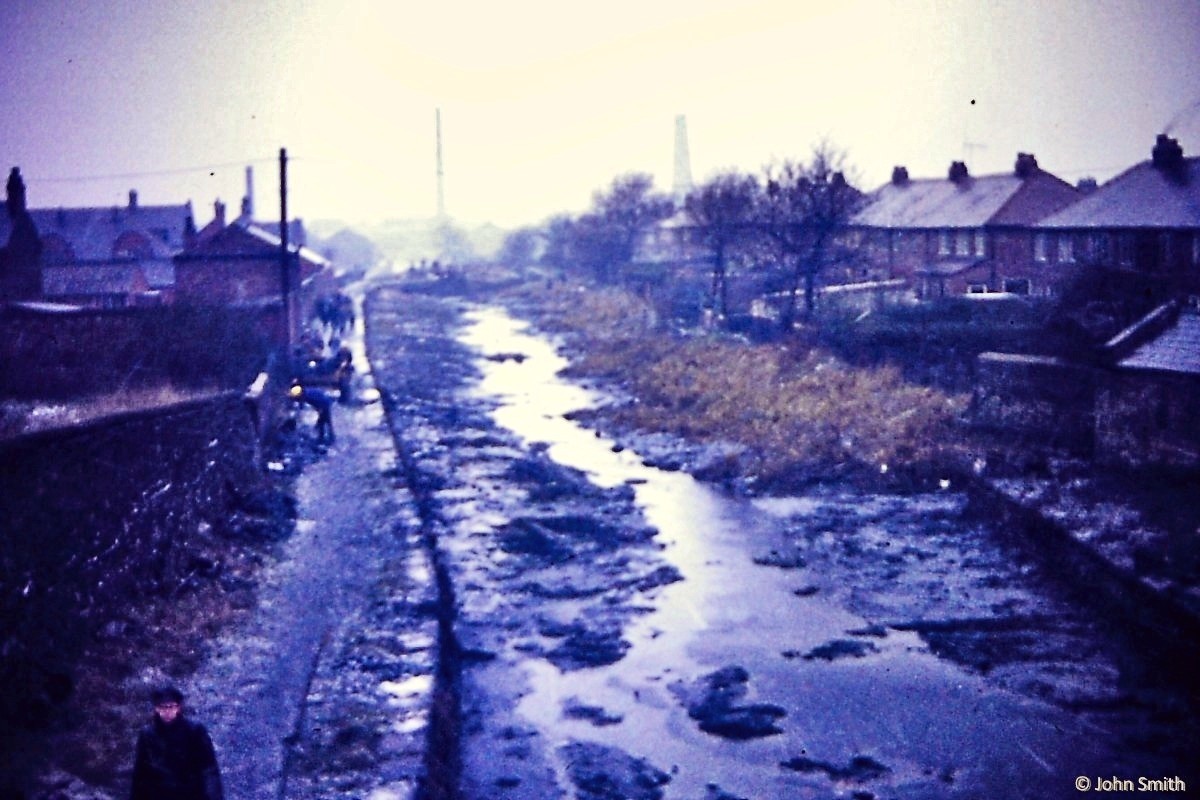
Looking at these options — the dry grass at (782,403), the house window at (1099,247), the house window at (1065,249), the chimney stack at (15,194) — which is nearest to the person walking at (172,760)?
the dry grass at (782,403)

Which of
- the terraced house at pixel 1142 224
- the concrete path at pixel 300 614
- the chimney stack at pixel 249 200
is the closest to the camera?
the concrete path at pixel 300 614

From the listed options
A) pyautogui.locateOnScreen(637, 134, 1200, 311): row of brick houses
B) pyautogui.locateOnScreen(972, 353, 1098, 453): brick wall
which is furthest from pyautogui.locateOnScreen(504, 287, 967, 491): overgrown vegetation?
pyautogui.locateOnScreen(637, 134, 1200, 311): row of brick houses

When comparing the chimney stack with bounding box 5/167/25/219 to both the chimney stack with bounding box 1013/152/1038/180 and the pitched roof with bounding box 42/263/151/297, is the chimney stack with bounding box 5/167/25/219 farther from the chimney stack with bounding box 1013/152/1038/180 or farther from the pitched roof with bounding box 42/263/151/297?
the chimney stack with bounding box 1013/152/1038/180

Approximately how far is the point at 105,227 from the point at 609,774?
50.0 metres

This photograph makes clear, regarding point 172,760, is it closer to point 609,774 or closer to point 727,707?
point 609,774

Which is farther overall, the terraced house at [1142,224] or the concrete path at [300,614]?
the terraced house at [1142,224]

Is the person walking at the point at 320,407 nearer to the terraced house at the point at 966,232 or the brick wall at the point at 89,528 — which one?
the brick wall at the point at 89,528

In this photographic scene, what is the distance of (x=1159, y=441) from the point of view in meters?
15.9

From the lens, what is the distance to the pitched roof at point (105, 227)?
4918 cm

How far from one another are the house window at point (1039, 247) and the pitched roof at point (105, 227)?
37853mm

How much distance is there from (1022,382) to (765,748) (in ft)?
42.1

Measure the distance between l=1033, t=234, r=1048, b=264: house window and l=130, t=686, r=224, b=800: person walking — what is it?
111 feet

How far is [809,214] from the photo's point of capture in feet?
120

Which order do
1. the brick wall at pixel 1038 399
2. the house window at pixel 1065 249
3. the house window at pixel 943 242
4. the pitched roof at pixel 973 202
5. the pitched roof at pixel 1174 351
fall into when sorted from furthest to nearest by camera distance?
the house window at pixel 943 242, the pitched roof at pixel 973 202, the house window at pixel 1065 249, the brick wall at pixel 1038 399, the pitched roof at pixel 1174 351
